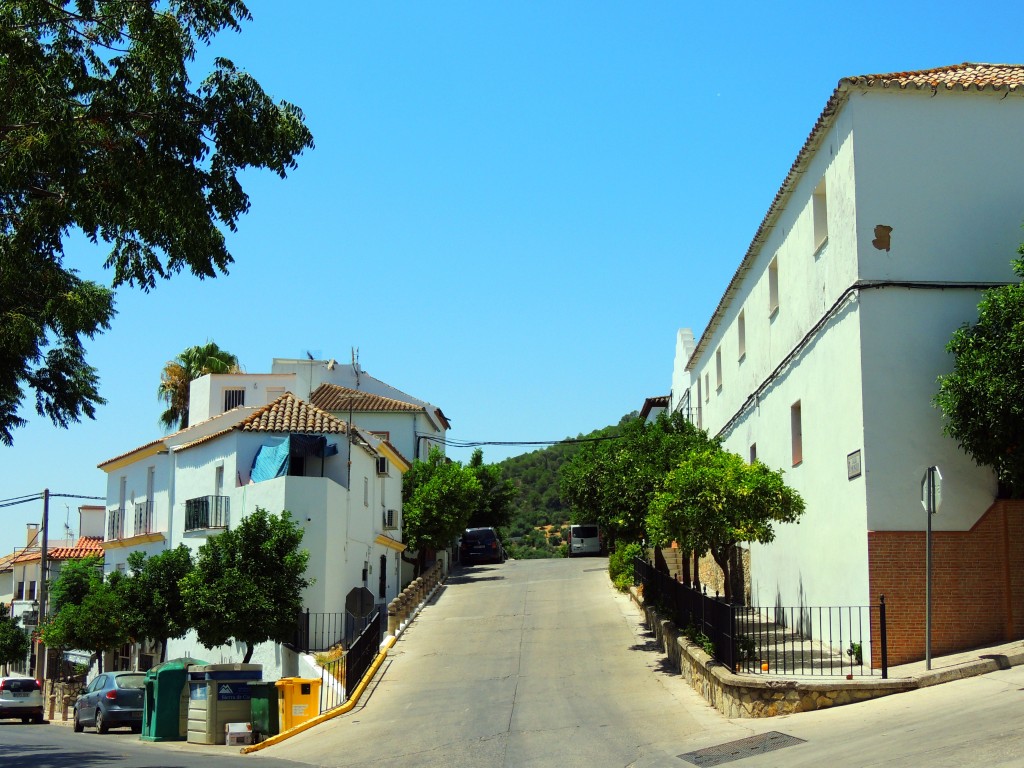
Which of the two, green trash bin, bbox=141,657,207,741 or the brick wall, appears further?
green trash bin, bbox=141,657,207,741

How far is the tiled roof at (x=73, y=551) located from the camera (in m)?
49.9

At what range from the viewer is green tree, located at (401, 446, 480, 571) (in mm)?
40844

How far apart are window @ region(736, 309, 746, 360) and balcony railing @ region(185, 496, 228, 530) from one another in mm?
14951

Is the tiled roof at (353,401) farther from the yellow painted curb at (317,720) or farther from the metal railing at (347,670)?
the yellow painted curb at (317,720)

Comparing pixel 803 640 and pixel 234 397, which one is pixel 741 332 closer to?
pixel 803 640

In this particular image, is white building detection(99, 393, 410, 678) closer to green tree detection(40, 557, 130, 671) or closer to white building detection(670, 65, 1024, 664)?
green tree detection(40, 557, 130, 671)

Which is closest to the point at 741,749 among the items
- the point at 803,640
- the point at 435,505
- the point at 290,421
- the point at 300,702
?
the point at 803,640

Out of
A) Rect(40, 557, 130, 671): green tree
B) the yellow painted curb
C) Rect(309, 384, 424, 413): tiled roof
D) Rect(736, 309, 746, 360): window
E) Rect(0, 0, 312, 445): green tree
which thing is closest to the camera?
Rect(0, 0, 312, 445): green tree

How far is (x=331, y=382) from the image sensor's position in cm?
5434

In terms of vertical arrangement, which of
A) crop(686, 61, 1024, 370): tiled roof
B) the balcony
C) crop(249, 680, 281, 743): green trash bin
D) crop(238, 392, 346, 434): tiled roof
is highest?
crop(686, 61, 1024, 370): tiled roof

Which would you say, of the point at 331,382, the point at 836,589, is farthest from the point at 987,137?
the point at 331,382

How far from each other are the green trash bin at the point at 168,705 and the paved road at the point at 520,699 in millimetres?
4374

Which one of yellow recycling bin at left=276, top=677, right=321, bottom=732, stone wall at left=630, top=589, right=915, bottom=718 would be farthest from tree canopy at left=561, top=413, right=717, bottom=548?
yellow recycling bin at left=276, top=677, right=321, bottom=732

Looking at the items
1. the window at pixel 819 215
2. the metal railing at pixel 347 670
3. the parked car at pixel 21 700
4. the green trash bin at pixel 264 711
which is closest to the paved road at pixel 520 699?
the metal railing at pixel 347 670
